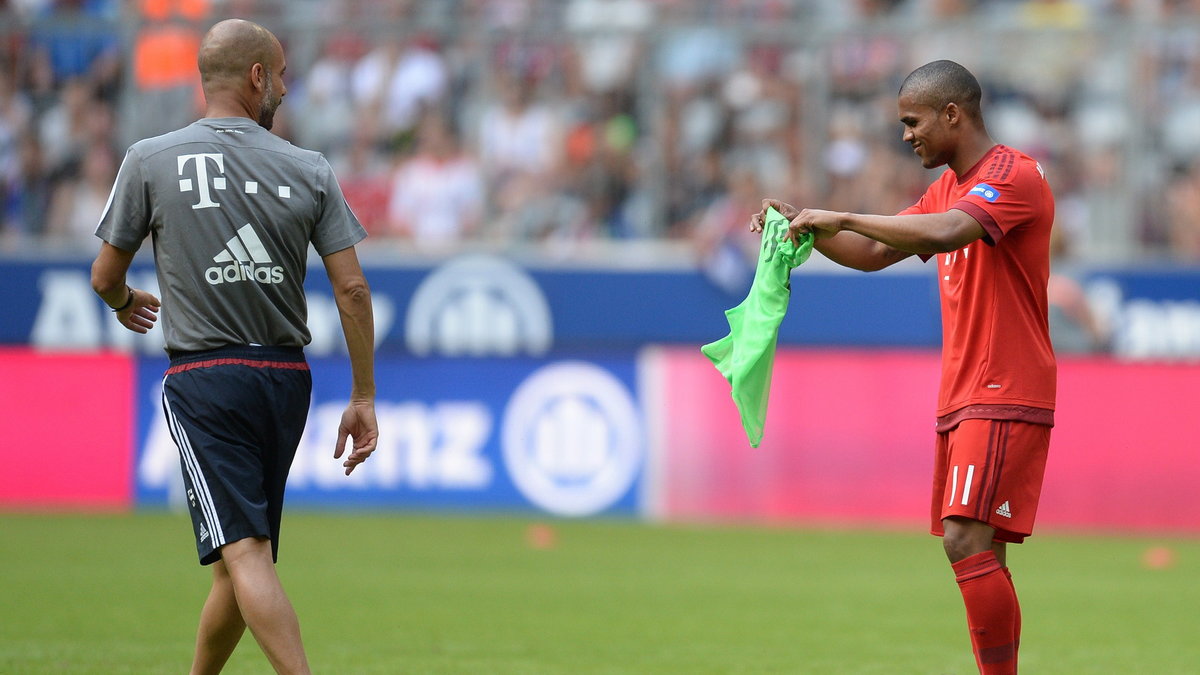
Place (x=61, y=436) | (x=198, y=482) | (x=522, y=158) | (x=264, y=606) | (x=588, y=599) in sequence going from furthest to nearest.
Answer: (x=522, y=158), (x=61, y=436), (x=588, y=599), (x=198, y=482), (x=264, y=606)

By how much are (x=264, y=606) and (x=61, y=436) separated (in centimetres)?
979

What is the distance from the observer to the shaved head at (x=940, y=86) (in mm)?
5738

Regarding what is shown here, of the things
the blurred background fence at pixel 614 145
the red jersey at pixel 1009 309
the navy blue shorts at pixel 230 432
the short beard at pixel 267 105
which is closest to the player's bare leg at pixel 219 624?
the navy blue shorts at pixel 230 432

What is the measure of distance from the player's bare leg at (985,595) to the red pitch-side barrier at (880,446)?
8.10 m

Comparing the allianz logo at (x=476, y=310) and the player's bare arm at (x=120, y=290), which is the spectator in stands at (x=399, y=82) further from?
the player's bare arm at (x=120, y=290)

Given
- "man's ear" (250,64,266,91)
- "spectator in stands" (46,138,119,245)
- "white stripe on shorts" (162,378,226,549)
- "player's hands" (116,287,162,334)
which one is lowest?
"white stripe on shorts" (162,378,226,549)

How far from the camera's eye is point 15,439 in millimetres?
→ 14172

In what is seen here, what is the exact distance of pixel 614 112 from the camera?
17391mm

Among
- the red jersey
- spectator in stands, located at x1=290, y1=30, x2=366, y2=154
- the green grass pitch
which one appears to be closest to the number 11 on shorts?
the red jersey

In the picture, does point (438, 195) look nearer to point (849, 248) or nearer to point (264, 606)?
point (849, 248)

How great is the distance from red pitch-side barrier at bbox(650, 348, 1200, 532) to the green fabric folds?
25.5 ft

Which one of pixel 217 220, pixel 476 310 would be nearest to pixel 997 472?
pixel 217 220

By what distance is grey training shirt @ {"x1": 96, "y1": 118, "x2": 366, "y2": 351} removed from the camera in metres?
5.26

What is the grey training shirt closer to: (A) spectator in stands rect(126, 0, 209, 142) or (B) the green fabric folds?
(B) the green fabric folds
